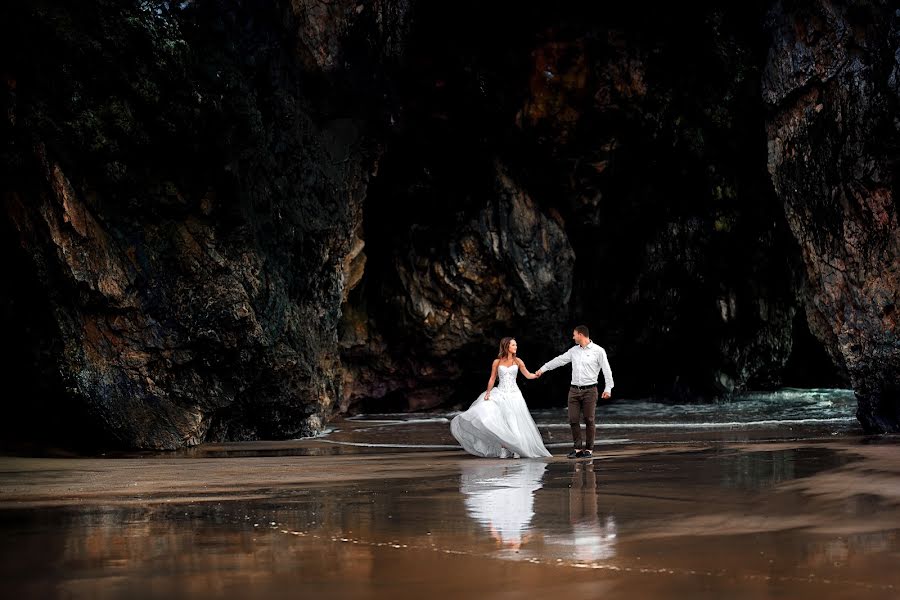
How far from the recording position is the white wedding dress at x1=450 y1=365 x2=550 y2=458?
40.2 feet

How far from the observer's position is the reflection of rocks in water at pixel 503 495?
6000mm

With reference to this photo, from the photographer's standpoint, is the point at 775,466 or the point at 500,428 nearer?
the point at 775,466

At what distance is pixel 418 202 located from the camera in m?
23.6

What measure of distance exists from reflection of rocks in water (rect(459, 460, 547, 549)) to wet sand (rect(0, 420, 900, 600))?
0.03 m

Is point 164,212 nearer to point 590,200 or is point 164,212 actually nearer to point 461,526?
point 461,526

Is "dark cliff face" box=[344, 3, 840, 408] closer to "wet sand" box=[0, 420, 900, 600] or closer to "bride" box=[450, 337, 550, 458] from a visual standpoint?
"bride" box=[450, 337, 550, 458]

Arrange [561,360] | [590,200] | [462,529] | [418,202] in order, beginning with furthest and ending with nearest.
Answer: [590,200], [418,202], [561,360], [462,529]

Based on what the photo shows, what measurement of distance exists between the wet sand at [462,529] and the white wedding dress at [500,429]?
1.39 m

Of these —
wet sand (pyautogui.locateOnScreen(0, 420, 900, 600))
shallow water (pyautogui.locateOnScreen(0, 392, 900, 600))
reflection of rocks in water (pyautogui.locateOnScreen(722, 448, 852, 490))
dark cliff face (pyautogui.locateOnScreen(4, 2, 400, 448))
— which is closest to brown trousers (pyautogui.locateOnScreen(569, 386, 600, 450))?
shallow water (pyautogui.locateOnScreen(0, 392, 900, 600))

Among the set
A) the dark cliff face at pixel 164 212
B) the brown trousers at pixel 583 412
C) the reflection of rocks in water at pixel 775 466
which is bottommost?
the reflection of rocks in water at pixel 775 466

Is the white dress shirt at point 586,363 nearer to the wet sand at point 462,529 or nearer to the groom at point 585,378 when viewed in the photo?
the groom at point 585,378

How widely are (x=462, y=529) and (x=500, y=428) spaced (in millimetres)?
6344

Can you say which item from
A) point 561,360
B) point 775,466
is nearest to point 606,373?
point 561,360

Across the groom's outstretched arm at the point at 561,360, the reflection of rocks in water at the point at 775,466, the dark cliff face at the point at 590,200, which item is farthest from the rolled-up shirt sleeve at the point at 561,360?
the dark cliff face at the point at 590,200
